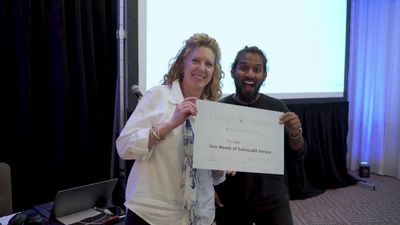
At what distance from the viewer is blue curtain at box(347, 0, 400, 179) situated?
416 centimetres

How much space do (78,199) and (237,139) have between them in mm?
772

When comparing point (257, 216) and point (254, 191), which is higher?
point (254, 191)

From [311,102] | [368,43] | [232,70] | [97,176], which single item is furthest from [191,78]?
[368,43]

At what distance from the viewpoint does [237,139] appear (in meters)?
1.33

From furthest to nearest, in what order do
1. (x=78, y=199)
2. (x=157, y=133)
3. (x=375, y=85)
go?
(x=375, y=85) → (x=78, y=199) → (x=157, y=133)

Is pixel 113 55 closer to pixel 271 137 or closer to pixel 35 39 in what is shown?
pixel 35 39

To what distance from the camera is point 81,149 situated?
7.53 feet

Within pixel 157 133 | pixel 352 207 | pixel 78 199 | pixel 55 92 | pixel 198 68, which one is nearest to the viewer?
pixel 157 133

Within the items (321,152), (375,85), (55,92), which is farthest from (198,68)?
(375,85)

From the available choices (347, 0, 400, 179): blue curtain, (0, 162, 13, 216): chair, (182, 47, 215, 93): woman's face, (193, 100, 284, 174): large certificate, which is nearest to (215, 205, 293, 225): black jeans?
(193, 100, 284, 174): large certificate

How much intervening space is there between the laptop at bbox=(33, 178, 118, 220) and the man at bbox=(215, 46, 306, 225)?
1.81ft

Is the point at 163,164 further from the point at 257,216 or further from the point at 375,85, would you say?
the point at 375,85

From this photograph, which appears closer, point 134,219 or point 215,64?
point 134,219

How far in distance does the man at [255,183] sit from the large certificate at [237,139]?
99 mm
